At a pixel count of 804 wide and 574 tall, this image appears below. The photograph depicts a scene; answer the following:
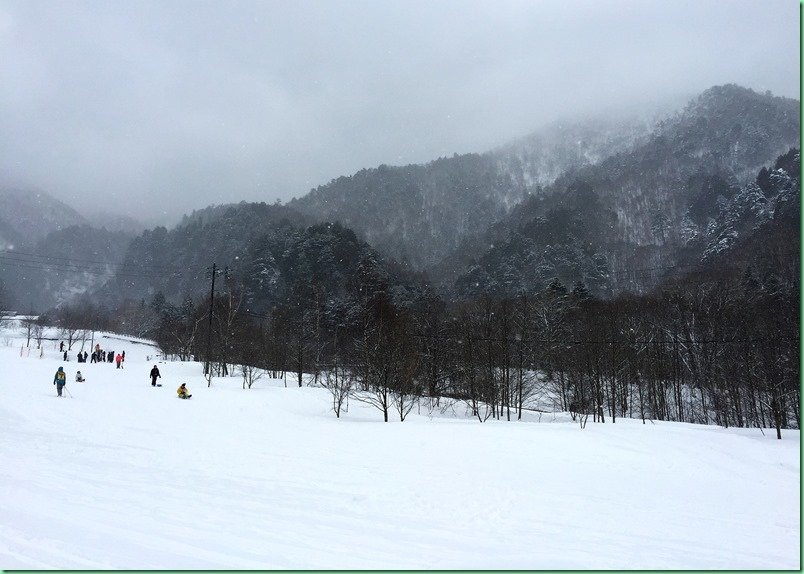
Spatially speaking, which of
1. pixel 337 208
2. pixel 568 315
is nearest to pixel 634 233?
pixel 568 315

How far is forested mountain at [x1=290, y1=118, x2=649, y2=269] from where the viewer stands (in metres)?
164

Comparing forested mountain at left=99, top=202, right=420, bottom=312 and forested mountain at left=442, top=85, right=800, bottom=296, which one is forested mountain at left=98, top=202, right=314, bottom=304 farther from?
forested mountain at left=442, top=85, right=800, bottom=296

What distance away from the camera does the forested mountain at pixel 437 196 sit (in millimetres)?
164375

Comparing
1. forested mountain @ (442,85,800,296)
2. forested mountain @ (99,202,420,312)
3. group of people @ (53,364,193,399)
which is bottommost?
group of people @ (53,364,193,399)

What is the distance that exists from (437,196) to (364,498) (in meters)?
182

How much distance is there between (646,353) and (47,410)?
48.7 meters

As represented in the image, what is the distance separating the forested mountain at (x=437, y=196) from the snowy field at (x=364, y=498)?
13601 centimetres

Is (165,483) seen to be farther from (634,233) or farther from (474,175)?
(474,175)

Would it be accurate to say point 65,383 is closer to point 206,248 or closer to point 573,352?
point 573,352

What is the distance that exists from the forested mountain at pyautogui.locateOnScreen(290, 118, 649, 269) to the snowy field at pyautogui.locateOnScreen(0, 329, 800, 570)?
136 m

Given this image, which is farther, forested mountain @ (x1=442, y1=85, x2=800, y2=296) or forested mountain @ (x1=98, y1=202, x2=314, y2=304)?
forested mountain @ (x1=98, y1=202, x2=314, y2=304)

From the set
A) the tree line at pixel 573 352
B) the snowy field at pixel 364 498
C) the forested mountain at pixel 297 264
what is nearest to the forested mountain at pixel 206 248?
the forested mountain at pixel 297 264

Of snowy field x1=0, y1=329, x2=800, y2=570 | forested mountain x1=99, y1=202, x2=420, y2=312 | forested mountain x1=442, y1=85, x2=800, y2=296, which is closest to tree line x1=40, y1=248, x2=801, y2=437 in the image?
forested mountain x1=99, y1=202, x2=420, y2=312

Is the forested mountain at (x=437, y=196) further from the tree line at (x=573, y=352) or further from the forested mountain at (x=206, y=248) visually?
the tree line at (x=573, y=352)
